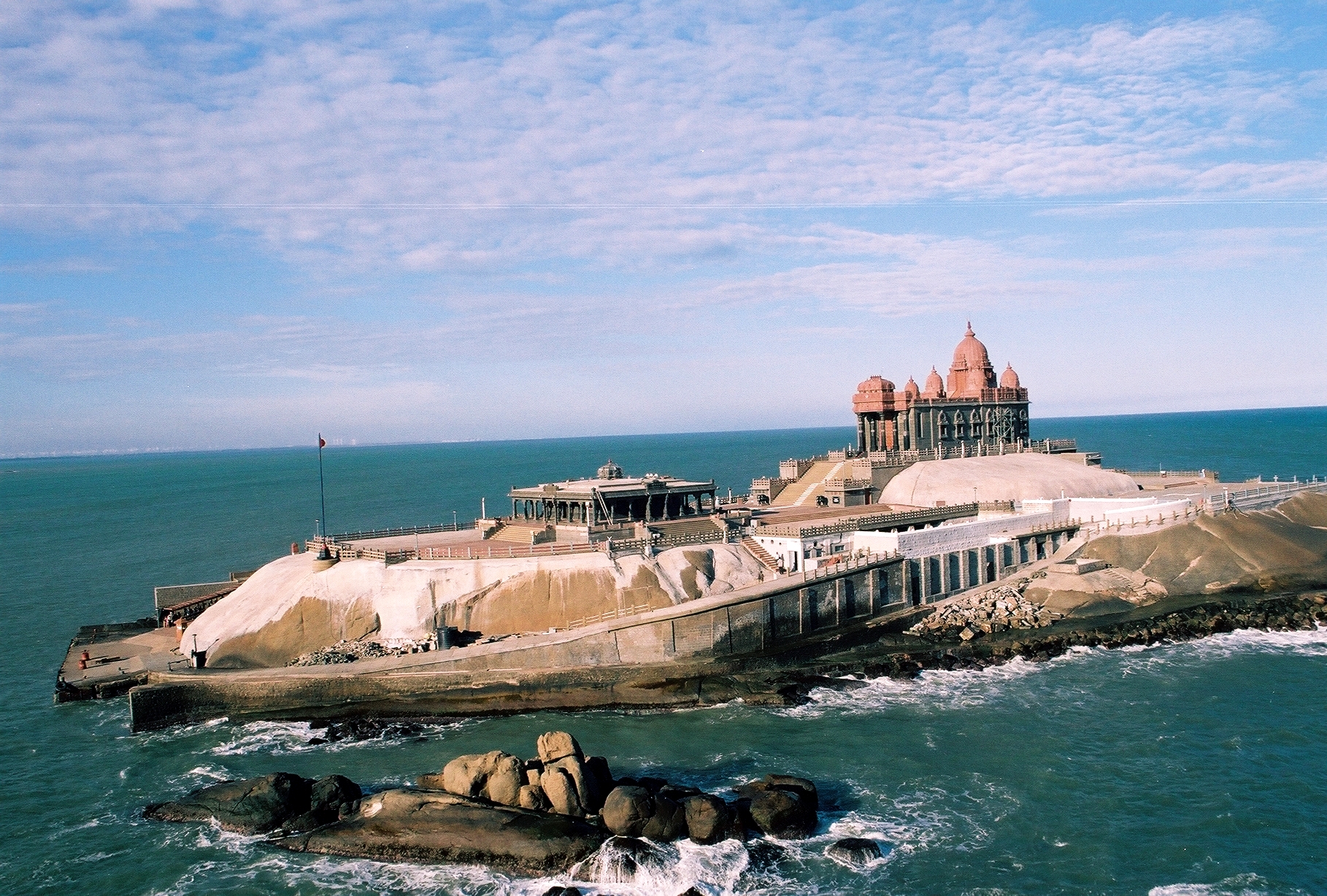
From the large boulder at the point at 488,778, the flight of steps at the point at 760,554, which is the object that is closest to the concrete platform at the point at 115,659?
the large boulder at the point at 488,778

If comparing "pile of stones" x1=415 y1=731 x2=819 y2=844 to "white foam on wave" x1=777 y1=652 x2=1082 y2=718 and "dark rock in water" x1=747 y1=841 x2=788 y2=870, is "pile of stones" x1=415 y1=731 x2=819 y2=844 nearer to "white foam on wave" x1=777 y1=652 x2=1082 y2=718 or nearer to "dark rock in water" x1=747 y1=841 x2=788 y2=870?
"dark rock in water" x1=747 y1=841 x2=788 y2=870

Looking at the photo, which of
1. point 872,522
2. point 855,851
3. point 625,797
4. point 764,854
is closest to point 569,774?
point 625,797

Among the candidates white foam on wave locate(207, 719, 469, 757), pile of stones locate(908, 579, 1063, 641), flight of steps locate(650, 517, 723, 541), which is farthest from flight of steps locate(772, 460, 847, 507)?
white foam on wave locate(207, 719, 469, 757)

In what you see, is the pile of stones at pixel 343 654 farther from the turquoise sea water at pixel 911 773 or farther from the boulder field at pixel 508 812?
the boulder field at pixel 508 812

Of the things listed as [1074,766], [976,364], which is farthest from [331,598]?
[976,364]

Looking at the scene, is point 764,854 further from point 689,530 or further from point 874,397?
point 874,397
